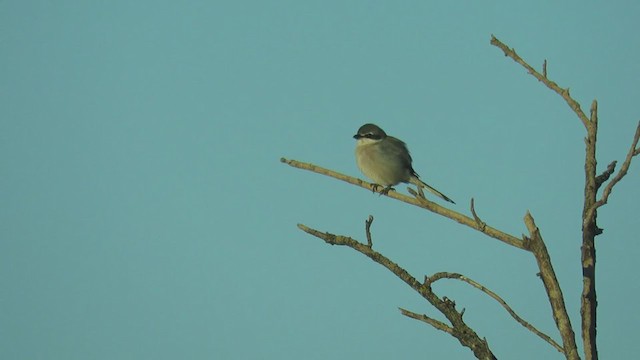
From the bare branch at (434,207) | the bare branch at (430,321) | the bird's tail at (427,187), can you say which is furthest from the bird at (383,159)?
the bare branch at (430,321)

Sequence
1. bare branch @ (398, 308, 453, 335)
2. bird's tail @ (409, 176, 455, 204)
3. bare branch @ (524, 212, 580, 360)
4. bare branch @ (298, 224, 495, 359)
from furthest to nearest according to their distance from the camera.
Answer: bird's tail @ (409, 176, 455, 204), bare branch @ (398, 308, 453, 335), bare branch @ (298, 224, 495, 359), bare branch @ (524, 212, 580, 360)

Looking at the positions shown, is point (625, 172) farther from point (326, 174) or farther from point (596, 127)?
point (326, 174)

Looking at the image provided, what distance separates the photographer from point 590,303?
488 centimetres

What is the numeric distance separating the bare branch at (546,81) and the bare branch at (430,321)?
1621 millimetres

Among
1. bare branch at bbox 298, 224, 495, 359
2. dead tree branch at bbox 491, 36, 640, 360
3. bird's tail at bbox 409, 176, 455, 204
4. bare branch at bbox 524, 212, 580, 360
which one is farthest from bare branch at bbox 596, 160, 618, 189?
bird's tail at bbox 409, 176, 455, 204

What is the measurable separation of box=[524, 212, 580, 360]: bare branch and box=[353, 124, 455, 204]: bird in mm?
8115

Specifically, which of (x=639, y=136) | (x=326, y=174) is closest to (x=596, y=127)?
(x=639, y=136)

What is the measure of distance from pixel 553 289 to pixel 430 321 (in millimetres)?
932

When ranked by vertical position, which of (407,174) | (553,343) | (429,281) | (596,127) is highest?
(407,174)

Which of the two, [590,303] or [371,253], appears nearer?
[590,303]

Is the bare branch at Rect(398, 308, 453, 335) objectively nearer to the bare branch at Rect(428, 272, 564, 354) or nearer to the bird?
the bare branch at Rect(428, 272, 564, 354)

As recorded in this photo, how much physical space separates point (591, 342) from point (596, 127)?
1.44 m

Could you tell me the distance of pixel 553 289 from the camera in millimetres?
4793

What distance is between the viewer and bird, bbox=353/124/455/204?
529 inches
